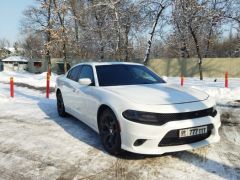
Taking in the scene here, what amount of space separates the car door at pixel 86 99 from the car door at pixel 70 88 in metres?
0.24

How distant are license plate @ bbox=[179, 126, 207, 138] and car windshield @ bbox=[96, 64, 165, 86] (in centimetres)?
172

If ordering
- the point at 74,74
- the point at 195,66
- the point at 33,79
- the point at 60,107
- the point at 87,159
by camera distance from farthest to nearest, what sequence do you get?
the point at 195,66
the point at 33,79
the point at 60,107
the point at 74,74
the point at 87,159

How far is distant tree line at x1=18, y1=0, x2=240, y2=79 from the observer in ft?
80.8

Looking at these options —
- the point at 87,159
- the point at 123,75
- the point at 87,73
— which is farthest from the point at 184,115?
the point at 87,73

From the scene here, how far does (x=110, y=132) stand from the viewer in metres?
5.26

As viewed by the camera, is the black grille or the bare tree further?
the bare tree

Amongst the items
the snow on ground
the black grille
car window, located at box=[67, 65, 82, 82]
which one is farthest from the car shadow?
the snow on ground

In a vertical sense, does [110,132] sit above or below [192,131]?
below

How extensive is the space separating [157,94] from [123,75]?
1363 millimetres

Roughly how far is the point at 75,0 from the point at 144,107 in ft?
111

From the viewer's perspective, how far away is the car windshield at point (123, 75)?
617cm

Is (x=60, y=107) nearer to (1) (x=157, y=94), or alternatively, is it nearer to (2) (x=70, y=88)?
(2) (x=70, y=88)

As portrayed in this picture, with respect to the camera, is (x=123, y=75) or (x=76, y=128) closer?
(x=123, y=75)

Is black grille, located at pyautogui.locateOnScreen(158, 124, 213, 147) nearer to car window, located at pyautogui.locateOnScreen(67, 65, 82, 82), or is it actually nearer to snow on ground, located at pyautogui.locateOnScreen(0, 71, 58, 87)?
car window, located at pyautogui.locateOnScreen(67, 65, 82, 82)
